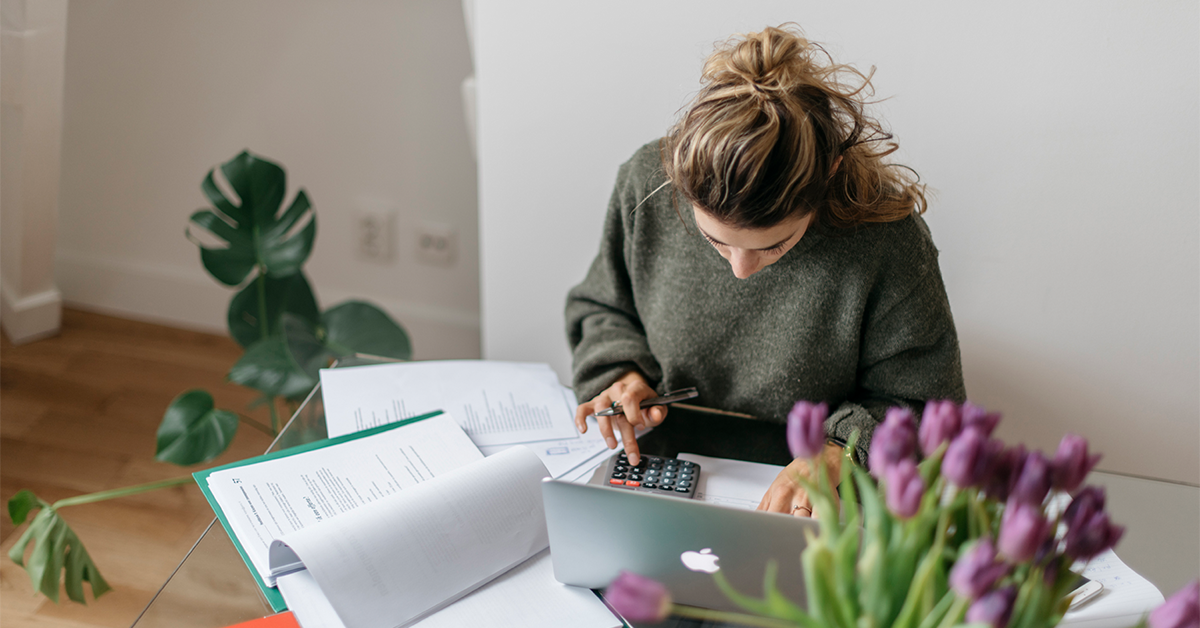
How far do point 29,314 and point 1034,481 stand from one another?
2347mm

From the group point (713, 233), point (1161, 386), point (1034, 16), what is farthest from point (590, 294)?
point (1161, 386)

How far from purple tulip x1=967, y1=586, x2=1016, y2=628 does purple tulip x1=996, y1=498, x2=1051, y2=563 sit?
20 mm

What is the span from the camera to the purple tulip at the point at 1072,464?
18.6 inches

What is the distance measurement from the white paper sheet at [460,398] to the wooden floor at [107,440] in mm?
556

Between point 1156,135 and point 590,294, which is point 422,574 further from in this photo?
point 1156,135

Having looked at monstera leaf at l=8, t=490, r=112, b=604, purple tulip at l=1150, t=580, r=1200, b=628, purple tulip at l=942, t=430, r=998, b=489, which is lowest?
monstera leaf at l=8, t=490, r=112, b=604

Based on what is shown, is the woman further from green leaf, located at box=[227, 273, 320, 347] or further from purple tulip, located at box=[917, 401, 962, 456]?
green leaf, located at box=[227, 273, 320, 347]

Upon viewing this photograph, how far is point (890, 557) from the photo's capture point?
494mm

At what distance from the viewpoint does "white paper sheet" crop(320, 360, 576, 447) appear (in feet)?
3.34

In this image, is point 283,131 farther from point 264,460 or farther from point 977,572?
point 977,572

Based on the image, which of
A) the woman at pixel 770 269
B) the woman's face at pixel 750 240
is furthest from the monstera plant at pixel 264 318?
the woman's face at pixel 750 240

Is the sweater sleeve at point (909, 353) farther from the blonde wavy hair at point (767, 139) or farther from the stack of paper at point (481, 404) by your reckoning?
the stack of paper at point (481, 404)

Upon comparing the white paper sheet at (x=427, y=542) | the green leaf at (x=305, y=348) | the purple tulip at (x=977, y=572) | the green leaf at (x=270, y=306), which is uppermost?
the green leaf at (x=270, y=306)

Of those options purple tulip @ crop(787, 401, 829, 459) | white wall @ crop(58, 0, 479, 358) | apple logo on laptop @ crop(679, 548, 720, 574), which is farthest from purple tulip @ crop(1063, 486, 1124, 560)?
white wall @ crop(58, 0, 479, 358)
